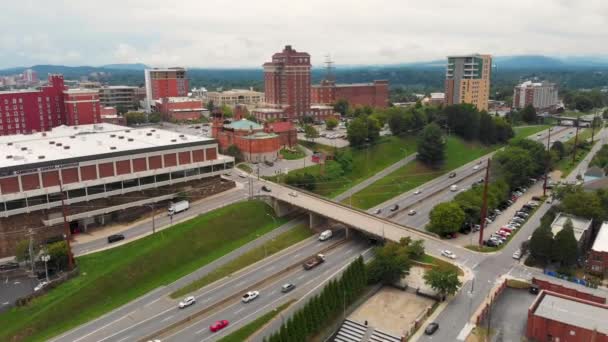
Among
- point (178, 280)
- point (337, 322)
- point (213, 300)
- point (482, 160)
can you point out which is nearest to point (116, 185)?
point (178, 280)

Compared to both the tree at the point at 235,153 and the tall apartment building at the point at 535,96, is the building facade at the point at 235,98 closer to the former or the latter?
the tree at the point at 235,153

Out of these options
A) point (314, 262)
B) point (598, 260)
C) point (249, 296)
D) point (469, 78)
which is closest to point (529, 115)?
point (469, 78)

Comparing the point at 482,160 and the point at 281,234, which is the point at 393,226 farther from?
the point at 482,160

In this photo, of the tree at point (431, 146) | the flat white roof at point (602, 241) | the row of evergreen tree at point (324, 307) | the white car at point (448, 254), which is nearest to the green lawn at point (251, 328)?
the row of evergreen tree at point (324, 307)

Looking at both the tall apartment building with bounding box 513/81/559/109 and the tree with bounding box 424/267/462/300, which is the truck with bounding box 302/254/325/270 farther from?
the tall apartment building with bounding box 513/81/559/109

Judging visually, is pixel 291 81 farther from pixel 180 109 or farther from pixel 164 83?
pixel 164 83
